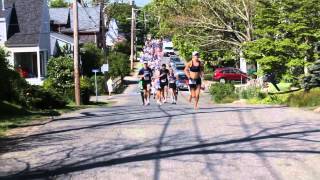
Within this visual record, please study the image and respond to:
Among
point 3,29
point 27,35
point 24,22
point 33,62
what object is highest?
point 24,22

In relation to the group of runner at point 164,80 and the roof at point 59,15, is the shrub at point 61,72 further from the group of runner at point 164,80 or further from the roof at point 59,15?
the roof at point 59,15

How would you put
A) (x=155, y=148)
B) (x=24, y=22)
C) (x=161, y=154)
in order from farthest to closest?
(x=24, y=22)
(x=155, y=148)
(x=161, y=154)

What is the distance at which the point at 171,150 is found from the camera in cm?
941

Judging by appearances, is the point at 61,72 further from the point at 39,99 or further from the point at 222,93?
the point at 39,99

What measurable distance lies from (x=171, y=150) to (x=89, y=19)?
71.7 meters

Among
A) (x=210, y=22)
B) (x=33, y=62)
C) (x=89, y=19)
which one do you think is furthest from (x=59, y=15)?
(x=210, y=22)

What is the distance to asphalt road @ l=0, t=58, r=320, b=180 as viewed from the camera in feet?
25.8

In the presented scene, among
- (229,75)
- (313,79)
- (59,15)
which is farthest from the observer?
(59,15)

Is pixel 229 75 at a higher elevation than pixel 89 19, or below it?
below

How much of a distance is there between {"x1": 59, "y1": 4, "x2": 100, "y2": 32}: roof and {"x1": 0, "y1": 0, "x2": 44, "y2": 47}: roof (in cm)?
2981

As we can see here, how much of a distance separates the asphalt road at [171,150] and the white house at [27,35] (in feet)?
105

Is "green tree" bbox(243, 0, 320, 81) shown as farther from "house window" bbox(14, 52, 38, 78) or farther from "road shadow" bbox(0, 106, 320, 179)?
"house window" bbox(14, 52, 38, 78)

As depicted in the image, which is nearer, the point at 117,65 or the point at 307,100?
the point at 307,100

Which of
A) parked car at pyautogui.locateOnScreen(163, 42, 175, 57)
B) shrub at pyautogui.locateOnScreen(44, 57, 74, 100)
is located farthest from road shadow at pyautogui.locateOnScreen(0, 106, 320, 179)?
parked car at pyautogui.locateOnScreen(163, 42, 175, 57)
